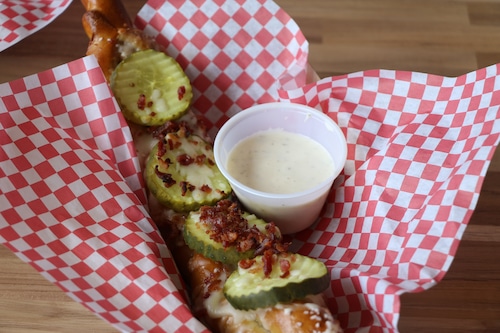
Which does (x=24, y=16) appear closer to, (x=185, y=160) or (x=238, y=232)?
(x=185, y=160)

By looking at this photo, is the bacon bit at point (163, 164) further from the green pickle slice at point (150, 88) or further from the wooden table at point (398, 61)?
the wooden table at point (398, 61)

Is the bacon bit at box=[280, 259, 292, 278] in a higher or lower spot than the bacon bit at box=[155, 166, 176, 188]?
higher

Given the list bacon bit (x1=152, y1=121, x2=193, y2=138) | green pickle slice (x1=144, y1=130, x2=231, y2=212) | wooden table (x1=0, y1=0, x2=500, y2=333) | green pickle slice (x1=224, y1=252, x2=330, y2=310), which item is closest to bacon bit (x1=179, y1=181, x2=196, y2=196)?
green pickle slice (x1=144, y1=130, x2=231, y2=212)

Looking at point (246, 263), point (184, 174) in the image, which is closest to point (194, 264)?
point (246, 263)

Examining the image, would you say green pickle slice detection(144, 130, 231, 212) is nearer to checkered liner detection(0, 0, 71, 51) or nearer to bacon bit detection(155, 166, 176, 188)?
bacon bit detection(155, 166, 176, 188)

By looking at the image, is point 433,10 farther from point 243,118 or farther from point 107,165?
point 107,165

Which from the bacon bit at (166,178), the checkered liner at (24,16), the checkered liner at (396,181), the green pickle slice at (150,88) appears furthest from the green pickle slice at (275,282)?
the checkered liner at (24,16)

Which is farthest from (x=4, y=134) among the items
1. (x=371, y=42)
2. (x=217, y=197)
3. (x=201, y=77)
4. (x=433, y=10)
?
(x=433, y=10)
